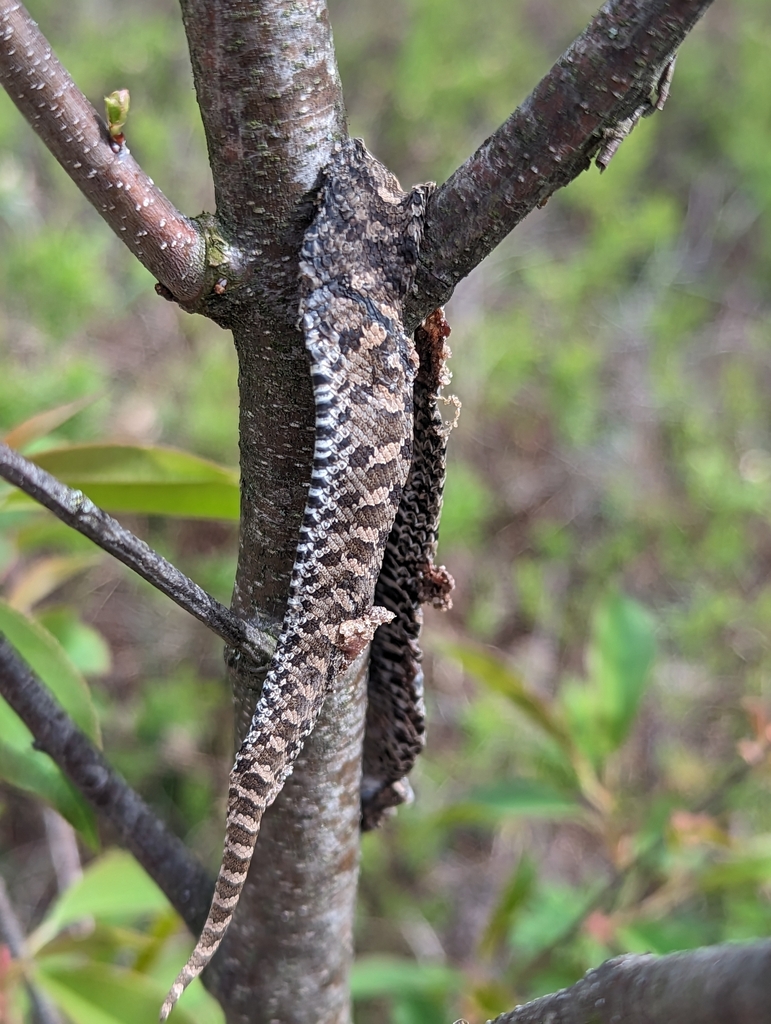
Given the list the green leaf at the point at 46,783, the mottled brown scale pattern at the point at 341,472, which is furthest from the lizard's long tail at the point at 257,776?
the green leaf at the point at 46,783

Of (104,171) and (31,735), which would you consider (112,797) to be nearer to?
(31,735)

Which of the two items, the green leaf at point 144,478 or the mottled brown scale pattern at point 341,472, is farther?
the green leaf at point 144,478

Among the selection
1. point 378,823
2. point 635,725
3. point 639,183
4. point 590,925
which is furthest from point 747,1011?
point 639,183

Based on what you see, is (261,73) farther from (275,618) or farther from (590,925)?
(590,925)

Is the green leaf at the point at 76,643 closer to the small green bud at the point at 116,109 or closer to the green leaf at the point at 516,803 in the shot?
the green leaf at the point at 516,803

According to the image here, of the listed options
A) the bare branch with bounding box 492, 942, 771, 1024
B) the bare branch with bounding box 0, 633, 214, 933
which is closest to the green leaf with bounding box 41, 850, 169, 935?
the bare branch with bounding box 0, 633, 214, 933

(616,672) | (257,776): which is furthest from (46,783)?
(616,672)
